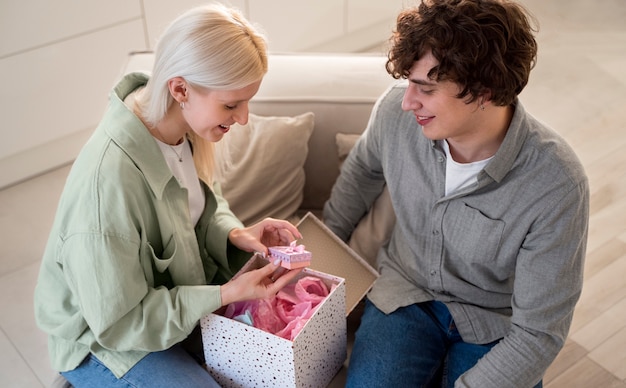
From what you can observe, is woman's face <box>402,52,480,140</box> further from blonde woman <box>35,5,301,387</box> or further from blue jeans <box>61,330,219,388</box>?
blue jeans <box>61,330,219,388</box>

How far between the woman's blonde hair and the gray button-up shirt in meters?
0.39

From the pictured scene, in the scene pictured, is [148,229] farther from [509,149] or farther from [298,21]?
[298,21]

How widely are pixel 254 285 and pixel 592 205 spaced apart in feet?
5.18

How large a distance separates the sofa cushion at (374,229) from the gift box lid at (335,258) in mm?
90

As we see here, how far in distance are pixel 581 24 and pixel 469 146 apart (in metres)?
2.68

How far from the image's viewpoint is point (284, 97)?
79.6 inches

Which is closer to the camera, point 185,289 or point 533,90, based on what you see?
point 185,289

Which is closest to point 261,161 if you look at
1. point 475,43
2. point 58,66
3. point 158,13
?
point 475,43

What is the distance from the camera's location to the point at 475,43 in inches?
55.6

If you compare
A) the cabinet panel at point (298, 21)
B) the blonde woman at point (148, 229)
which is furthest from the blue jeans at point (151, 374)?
the cabinet panel at point (298, 21)

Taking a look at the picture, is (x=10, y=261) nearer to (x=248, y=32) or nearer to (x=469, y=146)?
(x=248, y=32)

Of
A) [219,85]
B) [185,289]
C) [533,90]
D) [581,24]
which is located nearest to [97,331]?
[185,289]

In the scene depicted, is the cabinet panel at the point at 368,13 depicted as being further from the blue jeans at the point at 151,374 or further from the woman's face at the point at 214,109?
the blue jeans at the point at 151,374

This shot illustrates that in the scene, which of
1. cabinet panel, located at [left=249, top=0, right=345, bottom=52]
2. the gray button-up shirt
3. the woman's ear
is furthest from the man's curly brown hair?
cabinet panel, located at [left=249, top=0, right=345, bottom=52]
